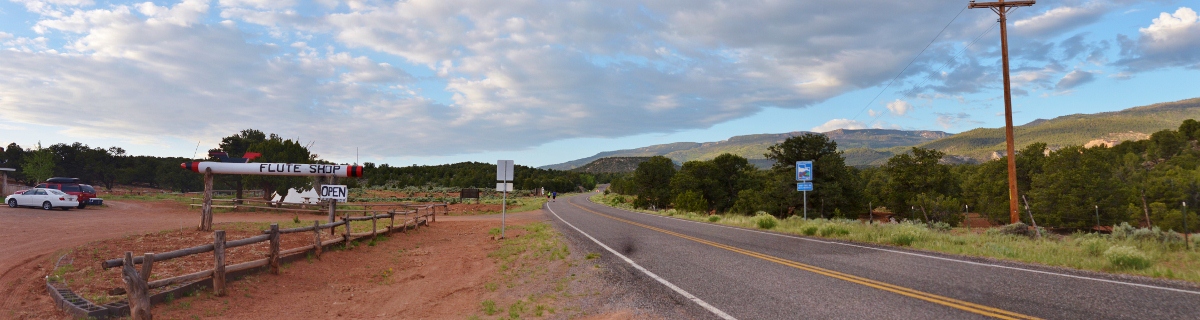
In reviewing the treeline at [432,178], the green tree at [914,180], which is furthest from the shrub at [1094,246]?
the treeline at [432,178]

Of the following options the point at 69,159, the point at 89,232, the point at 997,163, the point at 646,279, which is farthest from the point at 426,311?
the point at 69,159

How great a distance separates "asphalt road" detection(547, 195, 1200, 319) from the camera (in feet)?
22.6

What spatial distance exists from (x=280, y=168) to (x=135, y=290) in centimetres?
1399

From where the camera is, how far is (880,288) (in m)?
8.55

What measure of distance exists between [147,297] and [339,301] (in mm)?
3343

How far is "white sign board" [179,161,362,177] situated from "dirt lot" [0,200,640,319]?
2959 mm

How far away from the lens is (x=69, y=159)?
101 metres

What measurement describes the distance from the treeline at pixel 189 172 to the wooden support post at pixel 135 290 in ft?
138

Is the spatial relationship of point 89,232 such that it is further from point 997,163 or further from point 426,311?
point 997,163

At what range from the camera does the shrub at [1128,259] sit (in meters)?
10.2

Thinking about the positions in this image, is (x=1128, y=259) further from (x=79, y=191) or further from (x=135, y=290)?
(x=79, y=191)

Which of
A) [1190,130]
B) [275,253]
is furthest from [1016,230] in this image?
[1190,130]

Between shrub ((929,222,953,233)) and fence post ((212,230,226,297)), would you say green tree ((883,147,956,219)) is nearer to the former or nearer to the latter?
shrub ((929,222,953,233))

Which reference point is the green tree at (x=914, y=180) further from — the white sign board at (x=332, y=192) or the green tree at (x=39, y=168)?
the green tree at (x=39, y=168)
